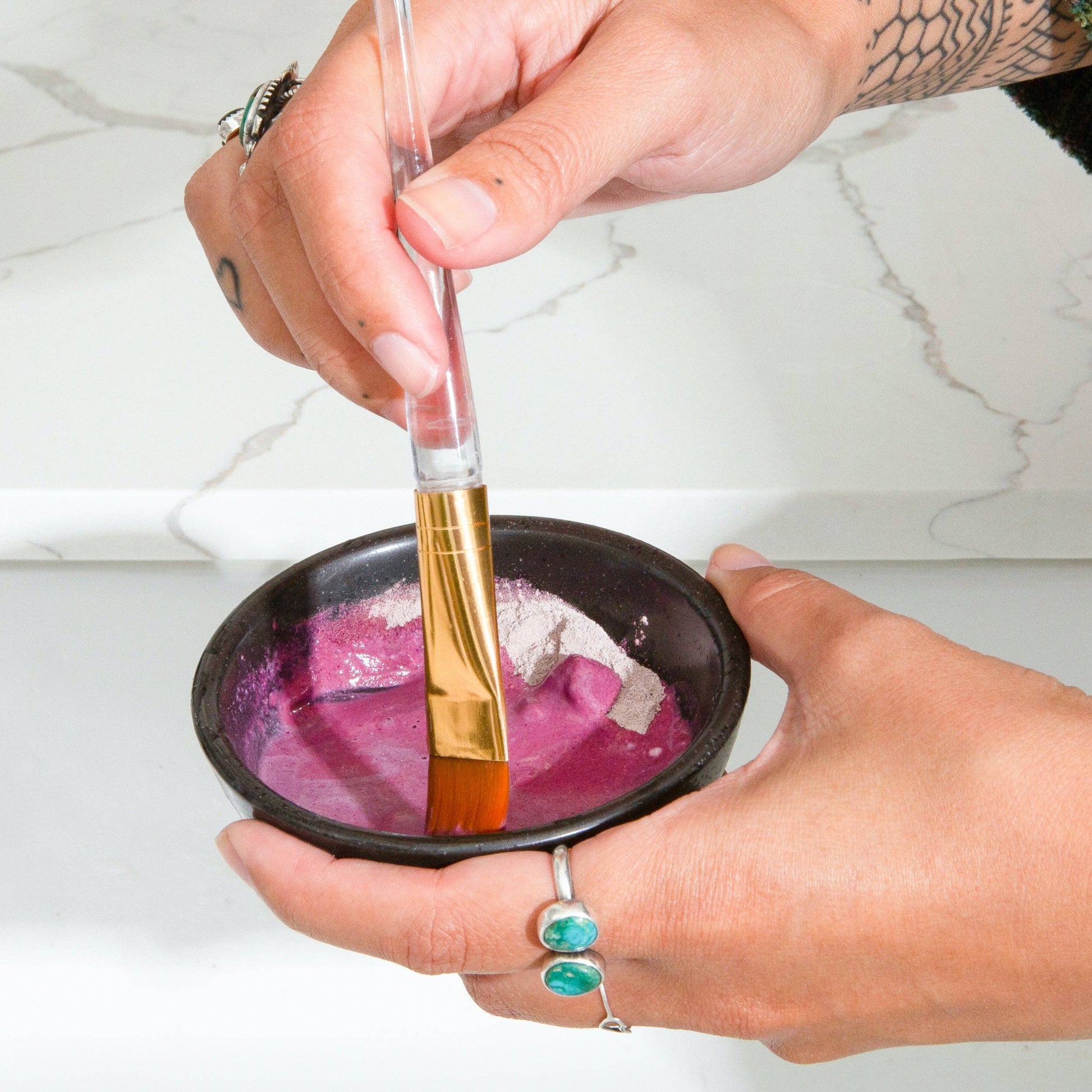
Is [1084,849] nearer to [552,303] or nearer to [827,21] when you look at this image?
[827,21]

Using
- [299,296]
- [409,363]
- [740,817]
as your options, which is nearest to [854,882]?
[740,817]

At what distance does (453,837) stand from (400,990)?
263mm

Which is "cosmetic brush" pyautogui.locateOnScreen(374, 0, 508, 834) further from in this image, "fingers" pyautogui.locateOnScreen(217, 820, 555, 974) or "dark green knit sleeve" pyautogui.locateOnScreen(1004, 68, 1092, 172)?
"dark green knit sleeve" pyautogui.locateOnScreen(1004, 68, 1092, 172)

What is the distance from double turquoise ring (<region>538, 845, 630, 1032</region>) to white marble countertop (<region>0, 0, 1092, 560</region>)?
14.8 inches

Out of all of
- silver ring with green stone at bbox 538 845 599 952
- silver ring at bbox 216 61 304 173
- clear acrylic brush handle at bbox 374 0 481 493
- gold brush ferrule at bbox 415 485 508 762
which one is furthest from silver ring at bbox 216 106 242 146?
silver ring with green stone at bbox 538 845 599 952

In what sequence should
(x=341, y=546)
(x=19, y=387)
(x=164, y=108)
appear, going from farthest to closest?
1. (x=164, y=108)
2. (x=19, y=387)
3. (x=341, y=546)

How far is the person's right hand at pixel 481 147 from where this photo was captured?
1.50 feet

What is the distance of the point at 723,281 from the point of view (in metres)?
0.92

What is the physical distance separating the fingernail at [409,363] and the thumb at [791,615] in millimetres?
164

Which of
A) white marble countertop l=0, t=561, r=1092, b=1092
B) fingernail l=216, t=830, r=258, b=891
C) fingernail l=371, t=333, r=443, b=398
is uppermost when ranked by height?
fingernail l=371, t=333, r=443, b=398

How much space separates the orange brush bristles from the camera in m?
0.45

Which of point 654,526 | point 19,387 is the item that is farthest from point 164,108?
point 654,526

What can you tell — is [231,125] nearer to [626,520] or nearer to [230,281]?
[230,281]

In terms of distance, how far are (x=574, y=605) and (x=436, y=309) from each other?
0.16 metres
